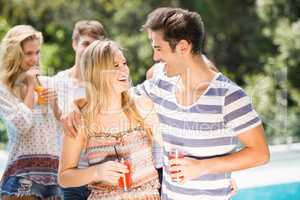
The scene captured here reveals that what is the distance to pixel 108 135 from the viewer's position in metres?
2.09

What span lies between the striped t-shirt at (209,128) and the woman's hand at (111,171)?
206 millimetres

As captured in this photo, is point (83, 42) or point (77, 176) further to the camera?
point (83, 42)

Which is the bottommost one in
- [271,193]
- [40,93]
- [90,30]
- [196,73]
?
[271,193]

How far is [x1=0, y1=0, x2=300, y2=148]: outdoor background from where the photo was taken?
12.0 m

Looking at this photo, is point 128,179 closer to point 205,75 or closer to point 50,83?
point 205,75

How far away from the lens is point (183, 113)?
2.04 m

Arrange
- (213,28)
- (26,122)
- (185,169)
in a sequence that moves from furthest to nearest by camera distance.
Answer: (213,28)
(26,122)
(185,169)

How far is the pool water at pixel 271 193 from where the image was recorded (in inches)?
174

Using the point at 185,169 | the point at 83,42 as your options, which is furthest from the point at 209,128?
the point at 83,42

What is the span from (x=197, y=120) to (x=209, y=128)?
0.16 ft

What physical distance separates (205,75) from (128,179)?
43 centimetres

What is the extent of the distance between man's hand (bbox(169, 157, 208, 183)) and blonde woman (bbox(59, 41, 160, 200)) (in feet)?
0.51

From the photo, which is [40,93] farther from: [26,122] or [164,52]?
[164,52]

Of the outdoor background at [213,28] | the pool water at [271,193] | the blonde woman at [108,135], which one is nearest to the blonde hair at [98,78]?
the blonde woman at [108,135]
